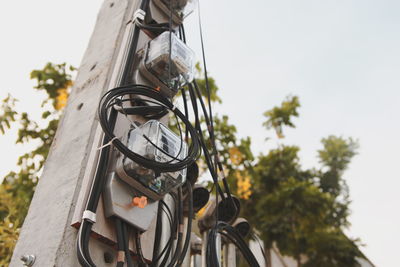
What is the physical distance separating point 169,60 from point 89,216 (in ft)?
2.45

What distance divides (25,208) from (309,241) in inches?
190

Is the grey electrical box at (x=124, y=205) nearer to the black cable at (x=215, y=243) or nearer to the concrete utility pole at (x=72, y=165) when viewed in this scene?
the concrete utility pole at (x=72, y=165)

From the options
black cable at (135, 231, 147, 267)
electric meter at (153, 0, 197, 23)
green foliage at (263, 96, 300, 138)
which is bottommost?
black cable at (135, 231, 147, 267)

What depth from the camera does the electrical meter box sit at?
5.24 ft

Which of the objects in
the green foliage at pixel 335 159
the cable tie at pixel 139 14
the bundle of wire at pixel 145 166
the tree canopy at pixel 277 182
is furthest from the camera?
the green foliage at pixel 335 159

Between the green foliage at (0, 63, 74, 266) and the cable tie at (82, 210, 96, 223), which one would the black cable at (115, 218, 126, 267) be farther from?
the green foliage at (0, 63, 74, 266)

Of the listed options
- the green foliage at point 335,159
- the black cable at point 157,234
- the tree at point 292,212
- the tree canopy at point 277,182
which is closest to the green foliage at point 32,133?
the tree canopy at point 277,182

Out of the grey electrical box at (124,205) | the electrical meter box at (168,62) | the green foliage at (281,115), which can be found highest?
the green foliage at (281,115)

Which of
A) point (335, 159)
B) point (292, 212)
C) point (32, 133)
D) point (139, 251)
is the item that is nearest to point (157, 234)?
point (139, 251)

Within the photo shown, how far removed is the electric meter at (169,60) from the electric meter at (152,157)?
1.16 feet

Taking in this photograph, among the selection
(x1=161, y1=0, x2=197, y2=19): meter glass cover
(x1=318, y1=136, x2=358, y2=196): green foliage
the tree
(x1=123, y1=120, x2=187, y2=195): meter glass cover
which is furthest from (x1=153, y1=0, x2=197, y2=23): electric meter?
(x1=318, y1=136, x2=358, y2=196): green foliage

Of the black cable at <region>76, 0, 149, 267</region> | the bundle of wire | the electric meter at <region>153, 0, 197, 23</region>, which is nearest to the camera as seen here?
the black cable at <region>76, 0, 149, 267</region>

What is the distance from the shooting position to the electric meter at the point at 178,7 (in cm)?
199

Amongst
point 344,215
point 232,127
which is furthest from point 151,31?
point 344,215
